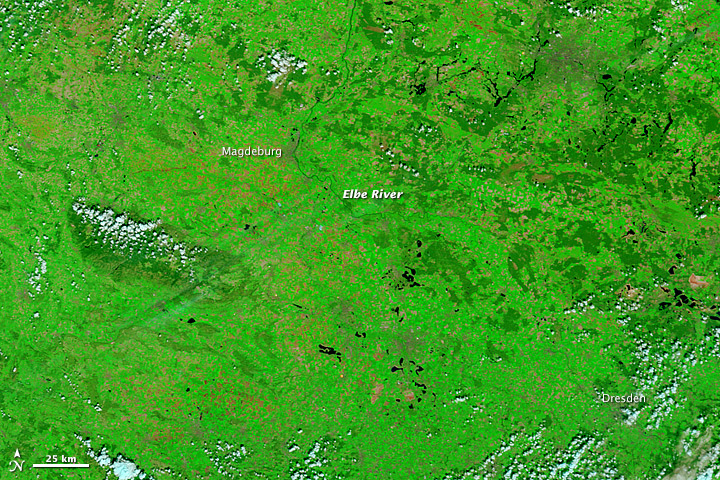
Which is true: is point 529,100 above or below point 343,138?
above

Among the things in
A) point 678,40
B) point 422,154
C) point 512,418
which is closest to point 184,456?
point 512,418

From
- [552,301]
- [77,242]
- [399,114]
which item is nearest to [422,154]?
[399,114]

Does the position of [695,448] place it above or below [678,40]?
below

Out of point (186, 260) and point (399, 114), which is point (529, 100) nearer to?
point (399, 114)

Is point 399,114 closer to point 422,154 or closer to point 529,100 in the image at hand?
point 422,154

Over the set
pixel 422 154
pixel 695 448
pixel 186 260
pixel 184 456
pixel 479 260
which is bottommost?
pixel 184 456

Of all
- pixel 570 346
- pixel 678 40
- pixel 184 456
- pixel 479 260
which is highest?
pixel 678 40
